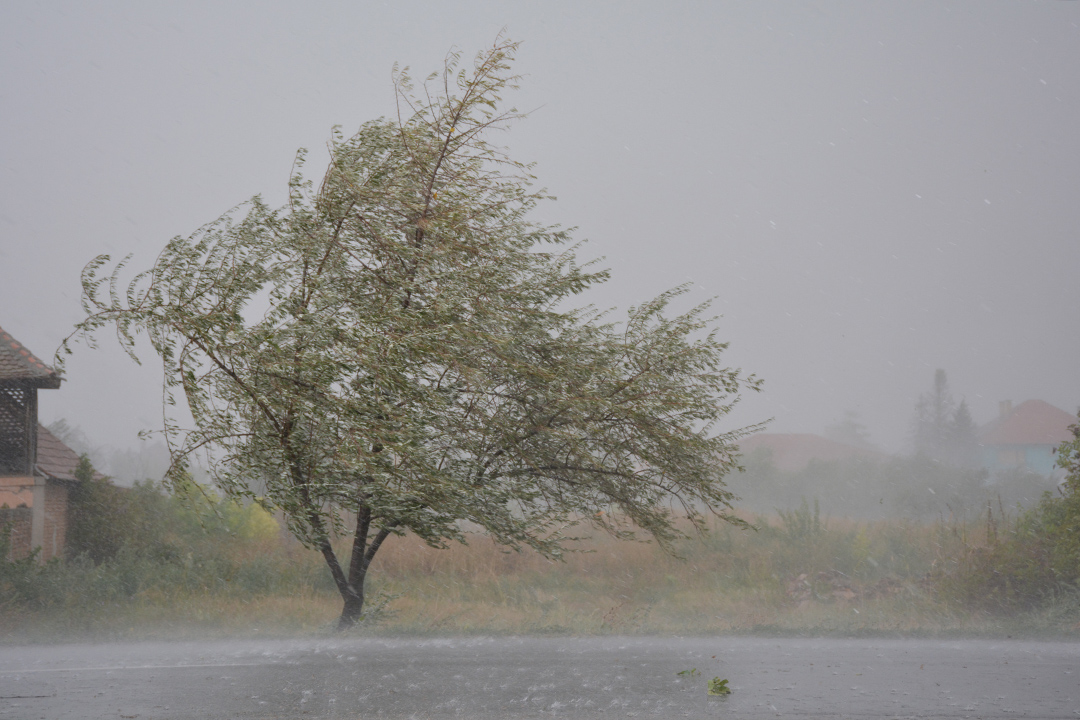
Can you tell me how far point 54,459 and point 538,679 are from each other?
1602cm

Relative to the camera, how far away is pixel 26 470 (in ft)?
54.7

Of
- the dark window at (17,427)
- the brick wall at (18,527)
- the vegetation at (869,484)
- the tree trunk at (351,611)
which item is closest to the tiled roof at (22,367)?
the dark window at (17,427)

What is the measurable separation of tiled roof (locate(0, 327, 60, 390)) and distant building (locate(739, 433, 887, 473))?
1673 inches

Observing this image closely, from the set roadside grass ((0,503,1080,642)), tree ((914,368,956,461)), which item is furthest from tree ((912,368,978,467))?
roadside grass ((0,503,1080,642))

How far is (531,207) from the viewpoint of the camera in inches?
420

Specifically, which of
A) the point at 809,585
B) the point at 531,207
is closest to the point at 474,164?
the point at 531,207

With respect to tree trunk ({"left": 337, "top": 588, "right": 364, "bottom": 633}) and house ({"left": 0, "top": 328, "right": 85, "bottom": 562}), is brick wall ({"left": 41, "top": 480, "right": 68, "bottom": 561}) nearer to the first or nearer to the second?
house ({"left": 0, "top": 328, "right": 85, "bottom": 562})

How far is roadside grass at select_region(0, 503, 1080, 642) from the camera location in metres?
12.7

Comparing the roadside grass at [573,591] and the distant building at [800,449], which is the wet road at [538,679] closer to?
the roadside grass at [573,591]

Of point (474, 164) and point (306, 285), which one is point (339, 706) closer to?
point (306, 285)

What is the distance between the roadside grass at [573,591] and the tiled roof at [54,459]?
10.3 feet

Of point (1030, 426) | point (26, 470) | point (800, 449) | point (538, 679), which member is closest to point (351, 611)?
point (538, 679)

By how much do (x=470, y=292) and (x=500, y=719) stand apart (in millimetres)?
4841

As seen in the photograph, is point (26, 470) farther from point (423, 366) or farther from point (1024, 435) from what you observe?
point (1024, 435)
